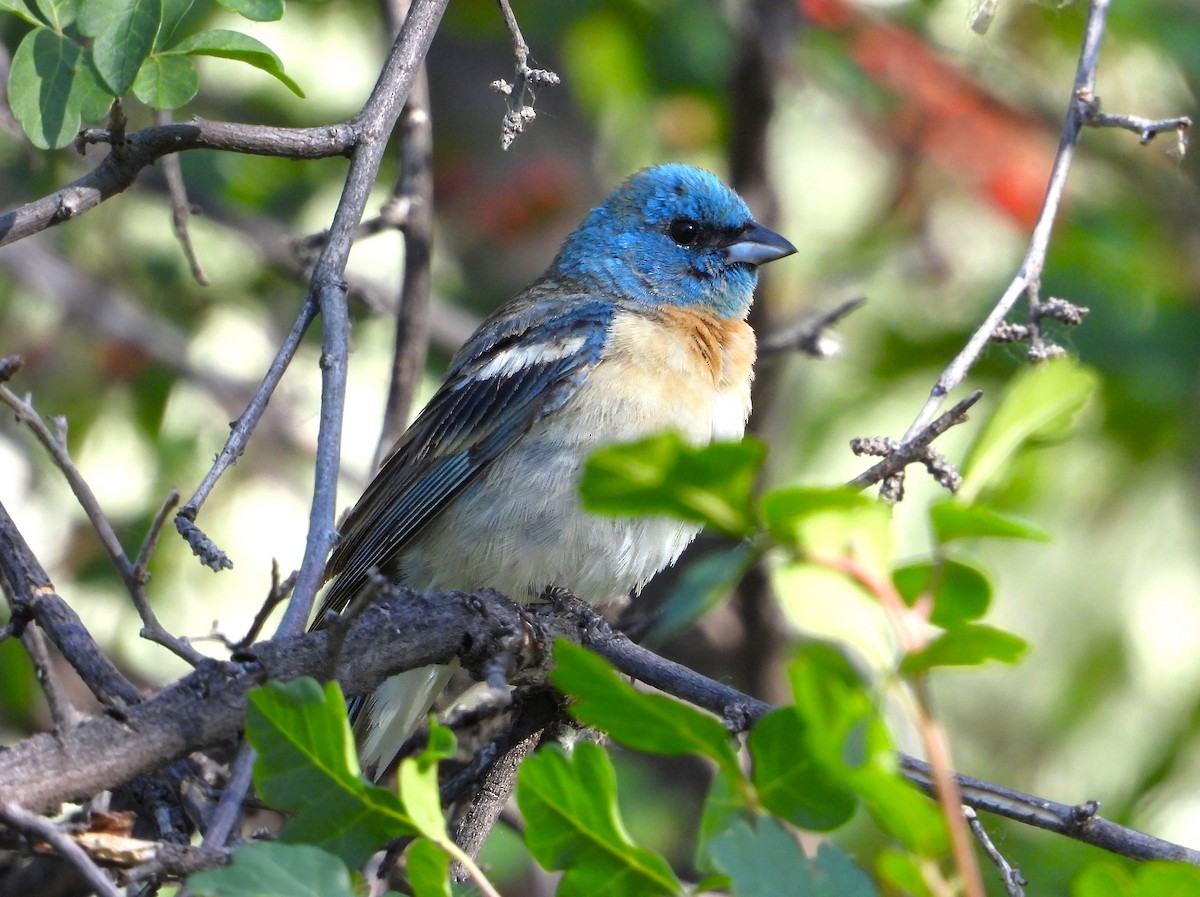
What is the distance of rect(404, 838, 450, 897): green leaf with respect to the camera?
157 centimetres

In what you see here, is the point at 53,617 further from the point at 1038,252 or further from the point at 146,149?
the point at 1038,252

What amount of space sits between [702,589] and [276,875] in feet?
1.94

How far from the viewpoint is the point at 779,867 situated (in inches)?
55.0

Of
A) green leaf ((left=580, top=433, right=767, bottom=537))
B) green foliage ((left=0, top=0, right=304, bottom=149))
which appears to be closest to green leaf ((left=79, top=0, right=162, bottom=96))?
green foliage ((left=0, top=0, right=304, bottom=149))

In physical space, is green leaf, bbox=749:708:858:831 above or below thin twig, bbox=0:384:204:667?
below

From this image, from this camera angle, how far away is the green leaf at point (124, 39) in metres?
2.39

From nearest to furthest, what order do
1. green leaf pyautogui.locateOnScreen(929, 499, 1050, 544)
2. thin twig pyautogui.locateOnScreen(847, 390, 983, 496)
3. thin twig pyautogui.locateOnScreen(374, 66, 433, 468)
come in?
green leaf pyautogui.locateOnScreen(929, 499, 1050, 544) → thin twig pyautogui.locateOnScreen(847, 390, 983, 496) → thin twig pyautogui.locateOnScreen(374, 66, 433, 468)

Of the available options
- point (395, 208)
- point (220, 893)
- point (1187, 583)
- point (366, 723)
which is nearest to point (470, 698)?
point (366, 723)

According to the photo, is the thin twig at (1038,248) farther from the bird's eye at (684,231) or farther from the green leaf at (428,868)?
the bird's eye at (684,231)

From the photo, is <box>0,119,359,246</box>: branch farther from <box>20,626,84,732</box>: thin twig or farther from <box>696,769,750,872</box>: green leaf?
<box>696,769,750,872</box>: green leaf

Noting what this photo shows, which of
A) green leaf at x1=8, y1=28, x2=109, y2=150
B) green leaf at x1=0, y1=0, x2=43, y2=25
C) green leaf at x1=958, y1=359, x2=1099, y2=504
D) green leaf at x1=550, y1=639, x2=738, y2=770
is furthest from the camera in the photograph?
green leaf at x1=8, y1=28, x2=109, y2=150

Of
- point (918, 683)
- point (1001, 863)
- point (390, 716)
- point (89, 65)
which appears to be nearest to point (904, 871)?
point (918, 683)

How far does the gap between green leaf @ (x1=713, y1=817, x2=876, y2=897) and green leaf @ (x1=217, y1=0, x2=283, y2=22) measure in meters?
1.77

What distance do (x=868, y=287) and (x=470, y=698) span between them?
123 inches
